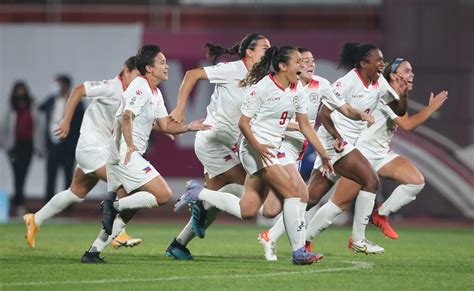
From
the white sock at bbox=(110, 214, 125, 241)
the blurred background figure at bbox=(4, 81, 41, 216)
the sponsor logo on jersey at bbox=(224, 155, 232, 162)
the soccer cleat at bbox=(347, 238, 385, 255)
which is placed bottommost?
the blurred background figure at bbox=(4, 81, 41, 216)

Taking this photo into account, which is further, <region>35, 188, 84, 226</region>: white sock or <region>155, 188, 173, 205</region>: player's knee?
<region>35, 188, 84, 226</region>: white sock

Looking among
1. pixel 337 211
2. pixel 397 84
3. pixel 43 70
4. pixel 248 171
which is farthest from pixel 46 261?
pixel 43 70

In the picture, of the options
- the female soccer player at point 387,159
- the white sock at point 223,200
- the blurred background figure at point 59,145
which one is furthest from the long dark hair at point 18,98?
the white sock at point 223,200

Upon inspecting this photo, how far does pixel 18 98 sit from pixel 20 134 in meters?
0.65

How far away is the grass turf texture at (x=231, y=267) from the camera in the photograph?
30.7 feet

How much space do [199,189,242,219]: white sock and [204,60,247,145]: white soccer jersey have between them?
2.64 feet

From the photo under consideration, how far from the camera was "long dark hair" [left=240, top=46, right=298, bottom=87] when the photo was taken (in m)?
10.8

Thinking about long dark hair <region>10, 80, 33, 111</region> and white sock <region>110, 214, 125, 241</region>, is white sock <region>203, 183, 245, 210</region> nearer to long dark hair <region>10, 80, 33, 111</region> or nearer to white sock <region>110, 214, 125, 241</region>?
white sock <region>110, 214, 125, 241</region>

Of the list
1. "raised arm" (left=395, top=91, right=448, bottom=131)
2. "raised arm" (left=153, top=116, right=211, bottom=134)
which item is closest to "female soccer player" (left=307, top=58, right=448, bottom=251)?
"raised arm" (left=395, top=91, right=448, bottom=131)

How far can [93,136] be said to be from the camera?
1347 cm

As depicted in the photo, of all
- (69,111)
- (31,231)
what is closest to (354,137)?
(69,111)

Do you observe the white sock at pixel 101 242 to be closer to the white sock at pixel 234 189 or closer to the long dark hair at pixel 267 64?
the white sock at pixel 234 189

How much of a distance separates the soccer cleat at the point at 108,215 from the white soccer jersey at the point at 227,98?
5.03 ft

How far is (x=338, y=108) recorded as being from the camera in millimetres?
11680
